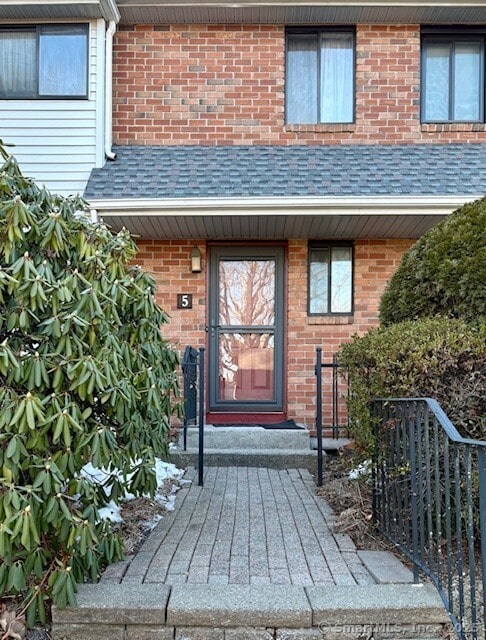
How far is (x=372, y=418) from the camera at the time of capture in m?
3.41

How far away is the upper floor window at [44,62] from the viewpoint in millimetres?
6281

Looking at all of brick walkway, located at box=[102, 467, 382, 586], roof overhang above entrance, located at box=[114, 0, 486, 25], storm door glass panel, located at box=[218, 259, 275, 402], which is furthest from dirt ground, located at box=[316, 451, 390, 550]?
roof overhang above entrance, located at box=[114, 0, 486, 25]

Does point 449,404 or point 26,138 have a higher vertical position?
point 26,138

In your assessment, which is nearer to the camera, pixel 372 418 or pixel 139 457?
pixel 139 457

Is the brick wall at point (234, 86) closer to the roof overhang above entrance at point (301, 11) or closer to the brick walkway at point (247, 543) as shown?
the roof overhang above entrance at point (301, 11)

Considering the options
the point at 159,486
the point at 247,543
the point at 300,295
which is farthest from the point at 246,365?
the point at 247,543

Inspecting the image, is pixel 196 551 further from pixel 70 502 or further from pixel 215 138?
pixel 215 138

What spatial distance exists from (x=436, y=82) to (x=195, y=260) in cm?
391

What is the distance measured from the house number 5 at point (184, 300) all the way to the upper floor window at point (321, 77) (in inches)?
103

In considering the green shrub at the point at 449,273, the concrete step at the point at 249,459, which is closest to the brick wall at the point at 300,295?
the concrete step at the point at 249,459

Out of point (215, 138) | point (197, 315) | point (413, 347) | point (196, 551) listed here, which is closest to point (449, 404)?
point (413, 347)

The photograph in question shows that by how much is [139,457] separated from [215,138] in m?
4.69

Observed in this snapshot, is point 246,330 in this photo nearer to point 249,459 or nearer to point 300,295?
point 300,295

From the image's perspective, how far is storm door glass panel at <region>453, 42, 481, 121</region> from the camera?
6754 millimetres
